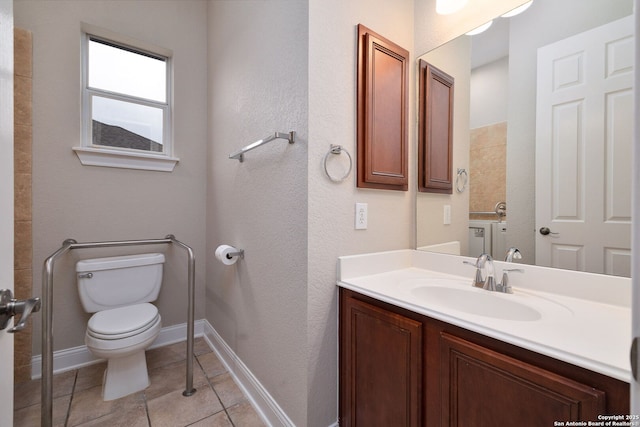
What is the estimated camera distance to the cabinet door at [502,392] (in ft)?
1.92

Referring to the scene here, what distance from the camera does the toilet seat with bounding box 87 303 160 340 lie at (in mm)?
1428

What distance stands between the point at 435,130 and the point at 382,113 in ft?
1.13

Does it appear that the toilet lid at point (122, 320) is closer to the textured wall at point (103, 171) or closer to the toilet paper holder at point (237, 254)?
the textured wall at point (103, 171)

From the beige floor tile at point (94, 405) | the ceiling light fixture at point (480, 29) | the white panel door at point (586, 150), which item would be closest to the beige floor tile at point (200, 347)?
the beige floor tile at point (94, 405)

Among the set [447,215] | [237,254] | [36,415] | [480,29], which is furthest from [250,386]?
[480,29]

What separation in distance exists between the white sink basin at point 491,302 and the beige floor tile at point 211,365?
1451 millimetres

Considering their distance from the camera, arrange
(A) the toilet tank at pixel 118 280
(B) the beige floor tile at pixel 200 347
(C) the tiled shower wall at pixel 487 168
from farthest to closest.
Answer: (B) the beige floor tile at pixel 200 347
(A) the toilet tank at pixel 118 280
(C) the tiled shower wall at pixel 487 168

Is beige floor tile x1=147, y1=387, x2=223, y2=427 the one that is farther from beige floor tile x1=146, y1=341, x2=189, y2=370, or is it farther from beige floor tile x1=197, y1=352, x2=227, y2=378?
beige floor tile x1=146, y1=341, x2=189, y2=370

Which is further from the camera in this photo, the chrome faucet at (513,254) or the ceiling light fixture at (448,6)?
the ceiling light fixture at (448,6)

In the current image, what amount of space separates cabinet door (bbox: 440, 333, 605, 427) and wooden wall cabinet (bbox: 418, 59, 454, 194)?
2.94 ft

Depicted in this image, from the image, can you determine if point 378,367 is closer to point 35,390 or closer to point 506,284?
point 506,284

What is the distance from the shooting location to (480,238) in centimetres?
128

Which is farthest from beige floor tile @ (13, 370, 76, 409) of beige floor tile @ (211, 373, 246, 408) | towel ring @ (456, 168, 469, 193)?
towel ring @ (456, 168, 469, 193)

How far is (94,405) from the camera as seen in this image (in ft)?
4.84
